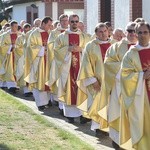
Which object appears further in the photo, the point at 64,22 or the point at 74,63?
the point at 64,22

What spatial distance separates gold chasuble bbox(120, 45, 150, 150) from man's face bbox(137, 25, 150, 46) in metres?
0.09

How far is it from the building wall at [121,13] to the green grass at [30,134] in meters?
4.01

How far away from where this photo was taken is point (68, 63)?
9.91 metres

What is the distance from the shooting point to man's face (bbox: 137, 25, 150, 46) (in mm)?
6250

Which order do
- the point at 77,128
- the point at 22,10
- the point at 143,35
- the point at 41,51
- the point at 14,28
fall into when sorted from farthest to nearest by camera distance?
the point at 22,10 < the point at 14,28 < the point at 41,51 < the point at 77,128 < the point at 143,35

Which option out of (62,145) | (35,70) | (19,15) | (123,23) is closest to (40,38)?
(35,70)

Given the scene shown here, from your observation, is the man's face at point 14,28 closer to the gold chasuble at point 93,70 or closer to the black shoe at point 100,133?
the gold chasuble at point 93,70

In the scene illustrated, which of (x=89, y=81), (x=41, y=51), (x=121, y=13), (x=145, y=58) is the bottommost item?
(x=89, y=81)

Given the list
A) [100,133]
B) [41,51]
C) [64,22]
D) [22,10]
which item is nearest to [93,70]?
[100,133]

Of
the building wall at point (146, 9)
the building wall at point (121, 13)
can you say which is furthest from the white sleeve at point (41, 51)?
the building wall at point (121, 13)

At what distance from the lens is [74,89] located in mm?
9867

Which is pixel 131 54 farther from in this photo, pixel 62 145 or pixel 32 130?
pixel 32 130

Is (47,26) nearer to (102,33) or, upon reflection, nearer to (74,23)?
(74,23)

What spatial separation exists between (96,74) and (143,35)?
83.0 inches
